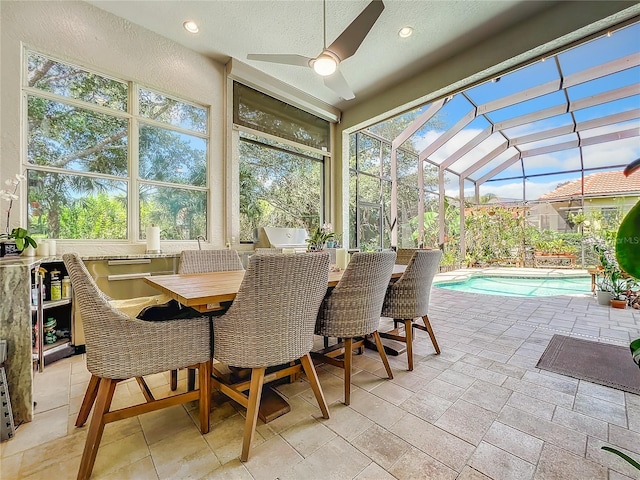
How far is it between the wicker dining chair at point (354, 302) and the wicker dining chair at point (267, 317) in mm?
327

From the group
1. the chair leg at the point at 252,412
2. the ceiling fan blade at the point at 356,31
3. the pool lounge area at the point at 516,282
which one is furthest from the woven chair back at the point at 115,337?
the pool lounge area at the point at 516,282

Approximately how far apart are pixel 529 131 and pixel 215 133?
7.85 meters

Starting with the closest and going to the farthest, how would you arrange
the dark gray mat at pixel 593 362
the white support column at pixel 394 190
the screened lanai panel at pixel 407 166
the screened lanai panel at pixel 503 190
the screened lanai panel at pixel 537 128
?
1. the dark gray mat at pixel 593 362
2. the screened lanai panel at pixel 537 128
3. the white support column at pixel 394 190
4. the screened lanai panel at pixel 407 166
5. the screened lanai panel at pixel 503 190

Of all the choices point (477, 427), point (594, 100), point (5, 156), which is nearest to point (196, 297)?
point (477, 427)

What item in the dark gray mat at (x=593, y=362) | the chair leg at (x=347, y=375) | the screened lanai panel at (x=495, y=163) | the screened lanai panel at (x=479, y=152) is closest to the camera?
the chair leg at (x=347, y=375)

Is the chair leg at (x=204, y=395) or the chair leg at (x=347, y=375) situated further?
the chair leg at (x=347, y=375)

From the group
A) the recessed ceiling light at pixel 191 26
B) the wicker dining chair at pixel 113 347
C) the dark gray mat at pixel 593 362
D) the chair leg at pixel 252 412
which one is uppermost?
the recessed ceiling light at pixel 191 26

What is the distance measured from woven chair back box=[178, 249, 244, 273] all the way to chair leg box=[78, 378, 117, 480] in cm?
115

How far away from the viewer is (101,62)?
3053mm

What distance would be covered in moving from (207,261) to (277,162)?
2729mm

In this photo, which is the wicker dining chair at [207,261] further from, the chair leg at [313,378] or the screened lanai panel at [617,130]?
the screened lanai panel at [617,130]

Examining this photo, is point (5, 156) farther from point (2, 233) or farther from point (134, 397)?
point (134, 397)

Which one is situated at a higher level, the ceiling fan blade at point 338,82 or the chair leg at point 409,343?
the ceiling fan blade at point 338,82

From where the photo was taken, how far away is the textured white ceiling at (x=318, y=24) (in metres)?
3.00
